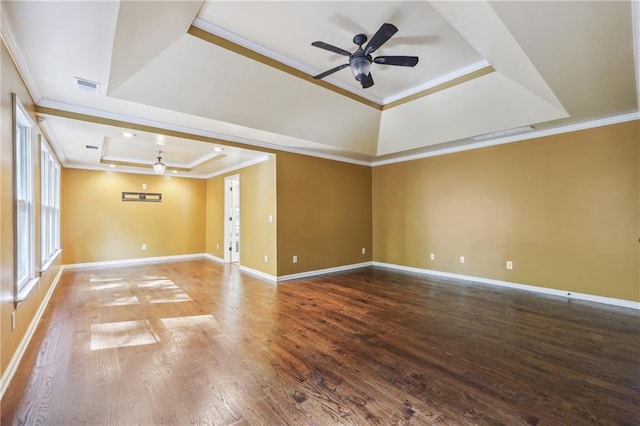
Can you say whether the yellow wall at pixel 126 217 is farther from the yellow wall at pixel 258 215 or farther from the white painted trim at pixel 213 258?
the yellow wall at pixel 258 215

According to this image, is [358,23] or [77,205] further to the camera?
[77,205]

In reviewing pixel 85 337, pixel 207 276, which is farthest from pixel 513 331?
pixel 207 276

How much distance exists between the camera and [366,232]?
6.65m

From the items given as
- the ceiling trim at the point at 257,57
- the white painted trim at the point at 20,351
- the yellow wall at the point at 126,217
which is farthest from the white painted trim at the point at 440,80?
the yellow wall at the point at 126,217

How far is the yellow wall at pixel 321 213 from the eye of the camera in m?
5.29

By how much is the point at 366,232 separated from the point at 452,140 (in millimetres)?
2787

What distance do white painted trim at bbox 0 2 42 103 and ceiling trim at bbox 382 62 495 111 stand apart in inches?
159

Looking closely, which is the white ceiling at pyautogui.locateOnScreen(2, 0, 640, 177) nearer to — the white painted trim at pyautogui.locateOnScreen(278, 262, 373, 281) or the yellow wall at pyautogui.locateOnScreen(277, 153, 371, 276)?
the yellow wall at pyautogui.locateOnScreen(277, 153, 371, 276)

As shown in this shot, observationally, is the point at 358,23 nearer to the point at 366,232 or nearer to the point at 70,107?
the point at 70,107

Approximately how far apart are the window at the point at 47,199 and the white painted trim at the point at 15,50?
4.27 ft

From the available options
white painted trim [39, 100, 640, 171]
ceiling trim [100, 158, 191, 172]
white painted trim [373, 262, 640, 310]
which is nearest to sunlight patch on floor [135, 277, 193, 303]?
white painted trim [39, 100, 640, 171]

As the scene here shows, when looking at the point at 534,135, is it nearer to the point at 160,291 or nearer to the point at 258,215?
the point at 258,215

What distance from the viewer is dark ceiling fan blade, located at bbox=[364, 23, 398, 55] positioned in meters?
2.14

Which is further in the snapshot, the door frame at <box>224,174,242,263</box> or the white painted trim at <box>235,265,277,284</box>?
the door frame at <box>224,174,242,263</box>
